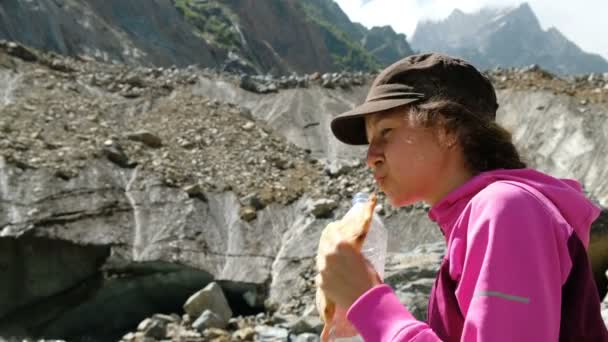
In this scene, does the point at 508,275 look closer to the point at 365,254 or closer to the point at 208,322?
the point at 365,254

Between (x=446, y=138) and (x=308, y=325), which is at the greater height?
(x=446, y=138)

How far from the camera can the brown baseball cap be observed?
1.63m

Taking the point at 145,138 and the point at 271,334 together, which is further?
the point at 145,138

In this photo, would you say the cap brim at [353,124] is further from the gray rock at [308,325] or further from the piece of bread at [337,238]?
the gray rock at [308,325]

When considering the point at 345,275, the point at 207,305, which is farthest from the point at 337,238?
the point at 207,305

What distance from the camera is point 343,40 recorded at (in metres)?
106

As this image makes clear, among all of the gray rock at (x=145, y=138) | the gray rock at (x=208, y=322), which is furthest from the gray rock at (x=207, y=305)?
the gray rock at (x=145, y=138)

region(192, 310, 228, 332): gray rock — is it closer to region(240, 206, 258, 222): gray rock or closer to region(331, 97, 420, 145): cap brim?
region(240, 206, 258, 222): gray rock

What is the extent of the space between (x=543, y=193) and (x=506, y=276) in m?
0.26

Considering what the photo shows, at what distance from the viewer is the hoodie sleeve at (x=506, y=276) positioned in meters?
1.24

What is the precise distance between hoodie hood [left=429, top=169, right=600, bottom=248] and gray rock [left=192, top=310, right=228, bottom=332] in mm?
6456

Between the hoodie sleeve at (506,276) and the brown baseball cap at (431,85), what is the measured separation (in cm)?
35

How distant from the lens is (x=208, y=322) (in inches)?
301

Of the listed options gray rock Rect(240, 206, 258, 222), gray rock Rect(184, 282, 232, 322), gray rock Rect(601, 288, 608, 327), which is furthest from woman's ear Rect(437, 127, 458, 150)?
gray rock Rect(240, 206, 258, 222)
